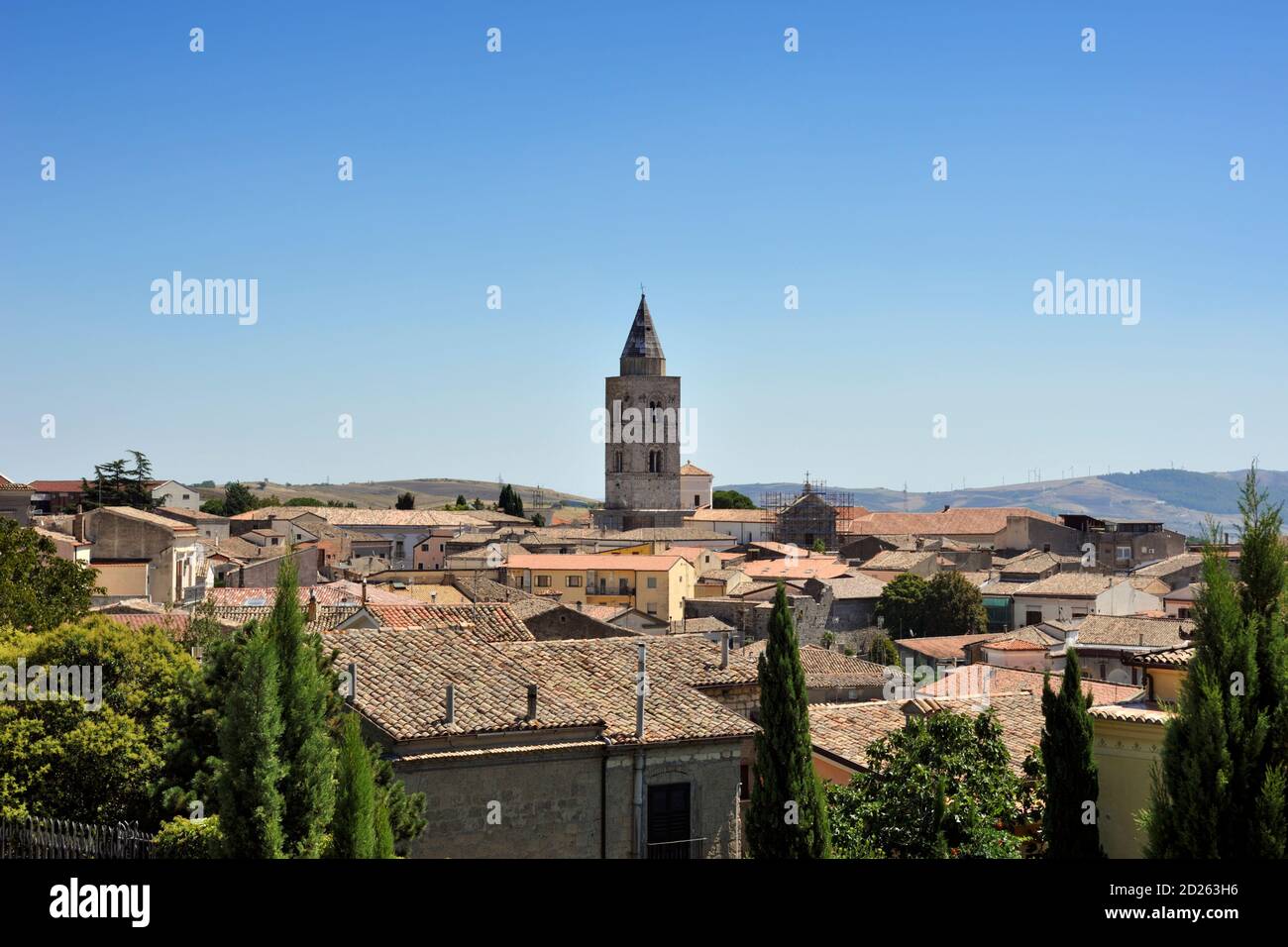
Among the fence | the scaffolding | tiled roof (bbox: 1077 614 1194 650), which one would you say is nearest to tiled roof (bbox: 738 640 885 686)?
tiled roof (bbox: 1077 614 1194 650)

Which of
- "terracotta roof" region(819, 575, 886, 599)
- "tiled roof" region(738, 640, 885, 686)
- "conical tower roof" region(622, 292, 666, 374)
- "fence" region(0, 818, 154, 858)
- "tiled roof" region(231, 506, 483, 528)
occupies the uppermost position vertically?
"conical tower roof" region(622, 292, 666, 374)

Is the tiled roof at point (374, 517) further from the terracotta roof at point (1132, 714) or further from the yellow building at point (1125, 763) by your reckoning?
the yellow building at point (1125, 763)

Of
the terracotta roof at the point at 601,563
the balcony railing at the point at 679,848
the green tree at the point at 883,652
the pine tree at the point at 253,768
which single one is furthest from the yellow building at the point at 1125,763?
the terracotta roof at the point at 601,563

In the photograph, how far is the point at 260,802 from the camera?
10.9m

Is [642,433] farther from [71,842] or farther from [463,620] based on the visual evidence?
[71,842]

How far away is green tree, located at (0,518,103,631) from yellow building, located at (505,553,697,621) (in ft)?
126

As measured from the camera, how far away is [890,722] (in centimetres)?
2272

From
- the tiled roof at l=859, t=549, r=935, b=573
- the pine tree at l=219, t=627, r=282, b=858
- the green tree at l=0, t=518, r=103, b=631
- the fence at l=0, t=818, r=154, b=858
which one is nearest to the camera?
the pine tree at l=219, t=627, r=282, b=858

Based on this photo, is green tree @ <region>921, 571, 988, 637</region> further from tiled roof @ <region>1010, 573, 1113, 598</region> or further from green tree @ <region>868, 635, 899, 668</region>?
green tree @ <region>868, 635, 899, 668</region>

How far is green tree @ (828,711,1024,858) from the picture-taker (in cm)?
1503

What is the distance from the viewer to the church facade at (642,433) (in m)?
126
